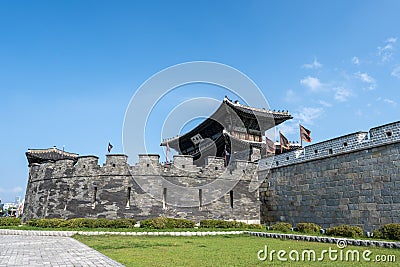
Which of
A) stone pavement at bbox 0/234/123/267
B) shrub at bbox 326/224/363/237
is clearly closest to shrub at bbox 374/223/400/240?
shrub at bbox 326/224/363/237

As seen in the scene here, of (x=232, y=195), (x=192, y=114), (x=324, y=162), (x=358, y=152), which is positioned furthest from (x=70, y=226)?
(x=358, y=152)

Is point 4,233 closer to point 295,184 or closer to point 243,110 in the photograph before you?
point 295,184

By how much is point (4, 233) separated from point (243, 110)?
1780 centimetres

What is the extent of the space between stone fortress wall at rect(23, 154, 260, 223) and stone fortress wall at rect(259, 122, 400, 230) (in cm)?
213

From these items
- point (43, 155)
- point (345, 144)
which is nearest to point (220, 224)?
point (345, 144)

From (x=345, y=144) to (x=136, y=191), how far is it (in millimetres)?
10952

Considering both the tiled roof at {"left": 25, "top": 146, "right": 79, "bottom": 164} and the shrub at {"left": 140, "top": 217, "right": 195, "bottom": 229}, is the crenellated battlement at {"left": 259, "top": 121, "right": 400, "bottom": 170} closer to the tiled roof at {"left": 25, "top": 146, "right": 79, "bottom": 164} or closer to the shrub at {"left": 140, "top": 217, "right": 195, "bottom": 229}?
the shrub at {"left": 140, "top": 217, "right": 195, "bottom": 229}

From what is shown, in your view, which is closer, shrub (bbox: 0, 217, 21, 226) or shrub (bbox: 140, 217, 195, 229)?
shrub (bbox: 140, 217, 195, 229)

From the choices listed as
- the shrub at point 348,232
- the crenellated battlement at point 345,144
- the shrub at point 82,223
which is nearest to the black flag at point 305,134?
the crenellated battlement at point 345,144

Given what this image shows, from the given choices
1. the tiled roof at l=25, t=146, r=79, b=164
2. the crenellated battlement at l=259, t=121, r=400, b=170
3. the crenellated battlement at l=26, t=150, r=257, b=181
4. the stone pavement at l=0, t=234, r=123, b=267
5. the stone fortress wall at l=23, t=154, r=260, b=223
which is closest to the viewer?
the stone pavement at l=0, t=234, r=123, b=267

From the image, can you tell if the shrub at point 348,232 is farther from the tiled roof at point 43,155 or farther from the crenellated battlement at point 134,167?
the tiled roof at point 43,155

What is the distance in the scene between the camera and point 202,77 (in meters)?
15.8

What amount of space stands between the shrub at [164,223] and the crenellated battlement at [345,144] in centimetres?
656

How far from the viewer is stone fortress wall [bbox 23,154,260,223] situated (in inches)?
673
